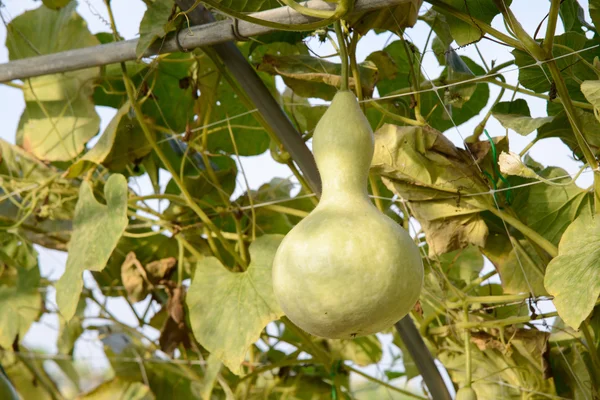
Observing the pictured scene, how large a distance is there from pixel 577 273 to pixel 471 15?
0.94 ft

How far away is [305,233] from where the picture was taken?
0.52 m

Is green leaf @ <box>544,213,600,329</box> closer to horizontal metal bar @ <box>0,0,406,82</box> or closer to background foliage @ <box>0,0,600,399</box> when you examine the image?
background foliage @ <box>0,0,600,399</box>

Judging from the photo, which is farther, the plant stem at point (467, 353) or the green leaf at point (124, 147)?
the green leaf at point (124, 147)

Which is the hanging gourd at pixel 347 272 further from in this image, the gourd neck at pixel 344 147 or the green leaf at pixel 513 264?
the green leaf at pixel 513 264

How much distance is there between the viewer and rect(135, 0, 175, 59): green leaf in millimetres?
798

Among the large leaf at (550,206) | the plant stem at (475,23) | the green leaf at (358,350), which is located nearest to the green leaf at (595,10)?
the plant stem at (475,23)

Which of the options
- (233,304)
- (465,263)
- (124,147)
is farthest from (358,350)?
(124,147)

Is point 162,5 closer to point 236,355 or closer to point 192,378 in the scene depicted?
point 236,355

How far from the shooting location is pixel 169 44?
81cm

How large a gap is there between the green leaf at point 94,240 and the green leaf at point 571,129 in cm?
52

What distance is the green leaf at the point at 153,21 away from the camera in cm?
80

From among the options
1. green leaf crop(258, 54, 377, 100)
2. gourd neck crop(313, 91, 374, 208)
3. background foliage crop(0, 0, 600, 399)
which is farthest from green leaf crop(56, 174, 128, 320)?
gourd neck crop(313, 91, 374, 208)

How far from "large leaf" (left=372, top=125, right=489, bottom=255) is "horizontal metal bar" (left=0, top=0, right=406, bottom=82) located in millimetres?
183

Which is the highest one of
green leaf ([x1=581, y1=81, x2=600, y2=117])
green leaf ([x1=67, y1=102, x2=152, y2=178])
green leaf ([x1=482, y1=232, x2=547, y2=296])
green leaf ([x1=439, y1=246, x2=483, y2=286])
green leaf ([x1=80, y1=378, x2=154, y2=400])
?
green leaf ([x1=581, y1=81, x2=600, y2=117])
